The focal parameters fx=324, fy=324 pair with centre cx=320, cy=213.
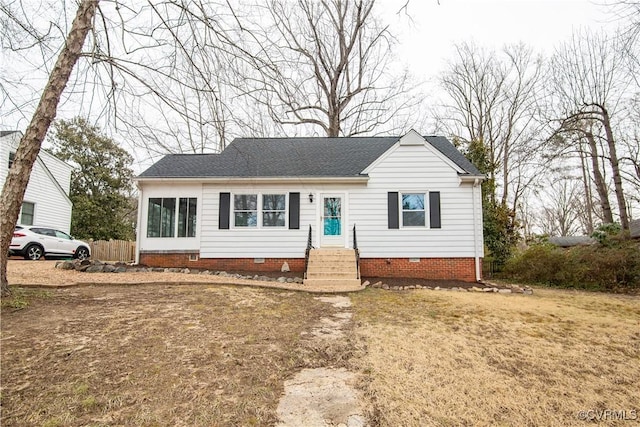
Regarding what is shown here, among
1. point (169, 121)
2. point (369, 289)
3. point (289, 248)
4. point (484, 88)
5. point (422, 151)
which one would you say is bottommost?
point (369, 289)

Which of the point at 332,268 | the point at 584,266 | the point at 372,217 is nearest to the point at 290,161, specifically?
the point at 372,217

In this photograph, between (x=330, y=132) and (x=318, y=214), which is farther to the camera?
(x=330, y=132)

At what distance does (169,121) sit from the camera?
4988 millimetres

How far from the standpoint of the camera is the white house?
11.1 meters

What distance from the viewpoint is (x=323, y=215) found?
11.6m

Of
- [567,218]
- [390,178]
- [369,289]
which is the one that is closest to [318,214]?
[390,178]

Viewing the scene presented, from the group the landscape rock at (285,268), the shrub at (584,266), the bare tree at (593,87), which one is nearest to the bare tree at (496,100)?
the bare tree at (593,87)

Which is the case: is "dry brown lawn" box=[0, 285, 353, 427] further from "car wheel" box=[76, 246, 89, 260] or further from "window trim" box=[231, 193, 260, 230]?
"car wheel" box=[76, 246, 89, 260]

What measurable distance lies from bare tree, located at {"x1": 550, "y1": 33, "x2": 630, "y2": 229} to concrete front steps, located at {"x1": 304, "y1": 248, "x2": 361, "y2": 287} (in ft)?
34.8

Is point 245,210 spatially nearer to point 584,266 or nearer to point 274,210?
point 274,210

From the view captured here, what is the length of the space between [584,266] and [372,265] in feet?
22.9

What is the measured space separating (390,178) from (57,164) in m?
21.0

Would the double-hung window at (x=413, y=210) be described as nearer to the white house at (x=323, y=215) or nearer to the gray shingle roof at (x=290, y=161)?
the white house at (x=323, y=215)

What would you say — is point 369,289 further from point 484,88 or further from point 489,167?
point 484,88
